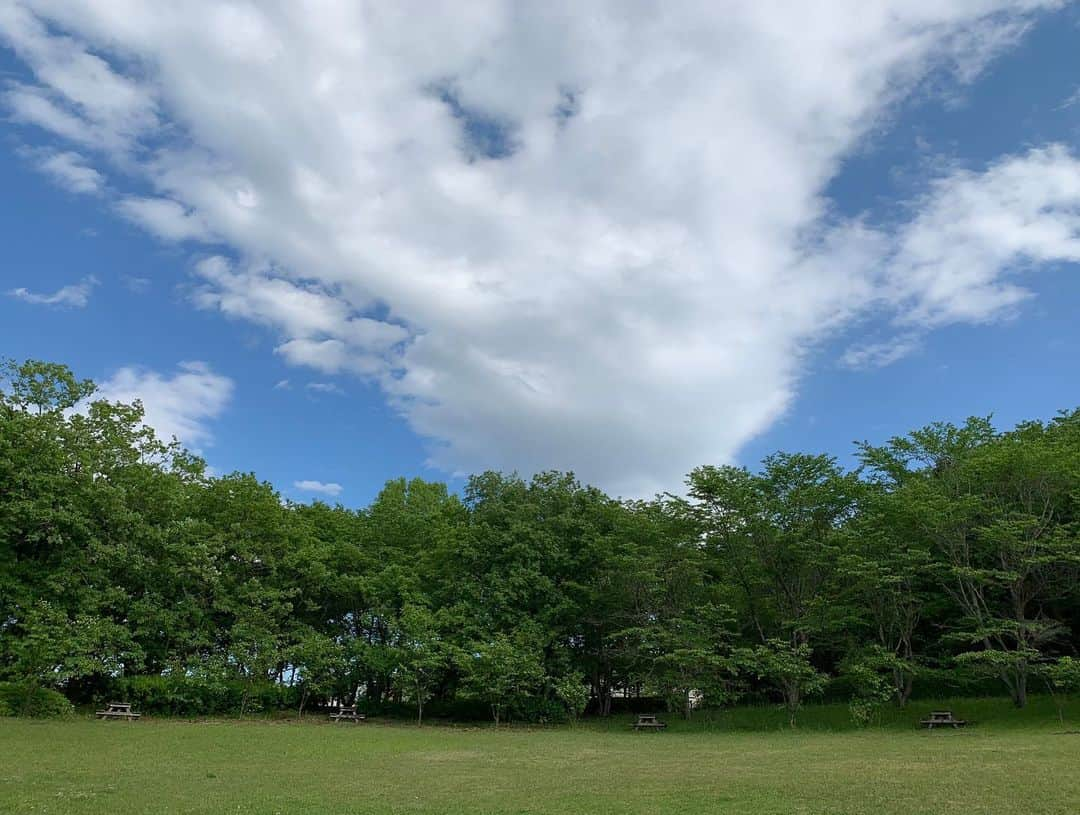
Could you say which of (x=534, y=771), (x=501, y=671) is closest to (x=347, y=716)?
(x=501, y=671)

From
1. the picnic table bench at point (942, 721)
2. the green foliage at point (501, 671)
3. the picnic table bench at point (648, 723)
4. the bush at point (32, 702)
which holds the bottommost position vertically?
the picnic table bench at point (648, 723)

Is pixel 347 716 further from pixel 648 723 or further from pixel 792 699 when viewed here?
pixel 792 699

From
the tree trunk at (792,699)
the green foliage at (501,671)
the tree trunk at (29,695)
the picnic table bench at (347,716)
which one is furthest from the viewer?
the picnic table bench at (347,716)

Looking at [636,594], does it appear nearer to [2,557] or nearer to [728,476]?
[728,476]

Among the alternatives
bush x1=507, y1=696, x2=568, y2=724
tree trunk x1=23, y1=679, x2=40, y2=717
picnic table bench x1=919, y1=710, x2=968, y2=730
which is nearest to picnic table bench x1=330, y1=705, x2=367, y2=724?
bush x1=507, y1=696, x2=568, y2=724

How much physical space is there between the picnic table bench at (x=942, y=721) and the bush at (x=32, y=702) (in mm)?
29112

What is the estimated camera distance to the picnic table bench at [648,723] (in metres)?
30.5

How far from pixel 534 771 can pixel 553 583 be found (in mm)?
20249

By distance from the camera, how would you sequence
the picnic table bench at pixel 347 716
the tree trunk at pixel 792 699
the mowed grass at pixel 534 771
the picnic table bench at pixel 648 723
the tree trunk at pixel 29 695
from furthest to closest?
the picnic table bench at pixel 347 716, the picnic table bench at pixel 648 723, the tree trunk at pixel 792 699, the tree trunk at pixel 29 695, the mowed grass at pixel 534 771

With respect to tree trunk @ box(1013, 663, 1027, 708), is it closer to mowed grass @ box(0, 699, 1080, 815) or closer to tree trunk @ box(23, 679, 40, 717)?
mowed grass @ box(0, 699, 1080, 815)

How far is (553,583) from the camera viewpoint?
3512cm

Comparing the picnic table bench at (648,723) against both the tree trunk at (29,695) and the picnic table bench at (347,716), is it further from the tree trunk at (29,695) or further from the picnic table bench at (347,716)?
the tree trunk at (29,695)

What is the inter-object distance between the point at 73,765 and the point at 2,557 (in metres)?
19.8

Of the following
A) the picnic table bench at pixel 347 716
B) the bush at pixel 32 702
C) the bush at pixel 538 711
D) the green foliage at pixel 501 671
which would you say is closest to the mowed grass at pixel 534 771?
the bush at pixel 32 702
